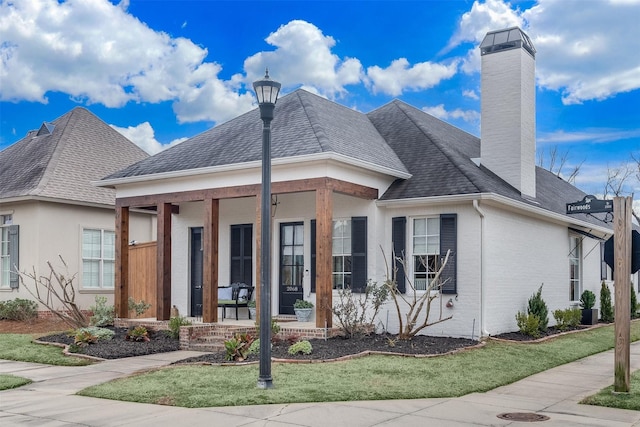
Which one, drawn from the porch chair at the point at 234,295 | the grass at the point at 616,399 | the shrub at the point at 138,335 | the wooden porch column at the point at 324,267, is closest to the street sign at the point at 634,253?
the grass at the point at 616,399

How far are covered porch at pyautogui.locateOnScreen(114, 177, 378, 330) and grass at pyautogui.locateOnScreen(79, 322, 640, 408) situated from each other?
2495mm

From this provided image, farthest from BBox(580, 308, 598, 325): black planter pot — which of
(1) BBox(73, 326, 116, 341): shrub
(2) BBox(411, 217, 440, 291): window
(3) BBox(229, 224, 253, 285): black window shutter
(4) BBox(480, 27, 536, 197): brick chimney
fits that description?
(1) BBox(73, 326, 116, 341): shrub

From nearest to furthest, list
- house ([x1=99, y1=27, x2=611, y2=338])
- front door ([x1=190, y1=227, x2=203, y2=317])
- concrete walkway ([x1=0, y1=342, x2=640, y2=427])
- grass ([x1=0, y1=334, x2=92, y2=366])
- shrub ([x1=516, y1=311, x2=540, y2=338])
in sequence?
1. concrete walkway ([x1=0, y1=342, x2=640, y2=427])
2. grass ([x1=0, y1=334, x2=92, y2=366])
3. house ([x1=99, y1=27, x2=611, y2=338])
4. shrub ([x1=516, y1=311, x2=540, y2=338])
5. front door ([x1=190, y1=227, x2=203, y2=317])

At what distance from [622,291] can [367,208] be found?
7.02 metres

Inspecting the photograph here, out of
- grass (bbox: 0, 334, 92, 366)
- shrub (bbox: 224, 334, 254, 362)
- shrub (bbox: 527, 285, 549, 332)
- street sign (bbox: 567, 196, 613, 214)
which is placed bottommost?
grass (bbox: 0, 334, 92, 366)

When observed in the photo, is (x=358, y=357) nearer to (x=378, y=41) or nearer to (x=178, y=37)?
(x=378, y=41)

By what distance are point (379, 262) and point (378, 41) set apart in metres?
7.22

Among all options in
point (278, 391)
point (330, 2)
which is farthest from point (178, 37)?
point (278, 391)

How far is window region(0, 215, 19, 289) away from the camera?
2005 cm

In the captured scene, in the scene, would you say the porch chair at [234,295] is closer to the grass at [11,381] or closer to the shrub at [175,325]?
the shrub at [175,325]

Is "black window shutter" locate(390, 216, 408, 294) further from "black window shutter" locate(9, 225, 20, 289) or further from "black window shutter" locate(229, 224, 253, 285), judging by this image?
"black window shutter" locate(9, 225, 20, 289)

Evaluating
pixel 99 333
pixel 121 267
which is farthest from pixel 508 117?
pixel 99 333

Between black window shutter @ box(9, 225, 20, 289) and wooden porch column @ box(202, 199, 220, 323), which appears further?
black window shutter @ box(9, 225, 20, 289)

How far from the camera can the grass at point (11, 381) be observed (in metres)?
10.6
